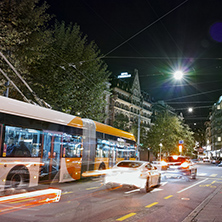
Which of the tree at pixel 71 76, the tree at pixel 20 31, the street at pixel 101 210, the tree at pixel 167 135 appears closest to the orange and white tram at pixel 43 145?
the street at pixel 101 210

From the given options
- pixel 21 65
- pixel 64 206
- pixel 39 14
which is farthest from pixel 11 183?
pixel 39 14

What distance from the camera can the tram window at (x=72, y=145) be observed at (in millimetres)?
12789

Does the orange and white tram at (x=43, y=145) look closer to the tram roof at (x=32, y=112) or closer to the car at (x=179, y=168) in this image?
the tram roof at (x=32, y=112)

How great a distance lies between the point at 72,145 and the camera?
13.4 metres

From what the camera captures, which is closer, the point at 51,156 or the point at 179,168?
the point at 51,156

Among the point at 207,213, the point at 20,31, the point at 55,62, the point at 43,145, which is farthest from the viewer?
the point at 55,62

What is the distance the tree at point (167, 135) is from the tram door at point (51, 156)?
42.1 meters

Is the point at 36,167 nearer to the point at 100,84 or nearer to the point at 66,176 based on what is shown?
the point at 66,176

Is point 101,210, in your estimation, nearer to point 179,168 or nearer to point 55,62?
point 179,168

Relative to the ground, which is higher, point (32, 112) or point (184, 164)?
point (32, 112)

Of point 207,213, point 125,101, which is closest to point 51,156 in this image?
point 207,213

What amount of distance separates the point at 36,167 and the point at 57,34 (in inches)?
544

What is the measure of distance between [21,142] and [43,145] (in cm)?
125

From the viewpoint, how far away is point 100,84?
23359mm
